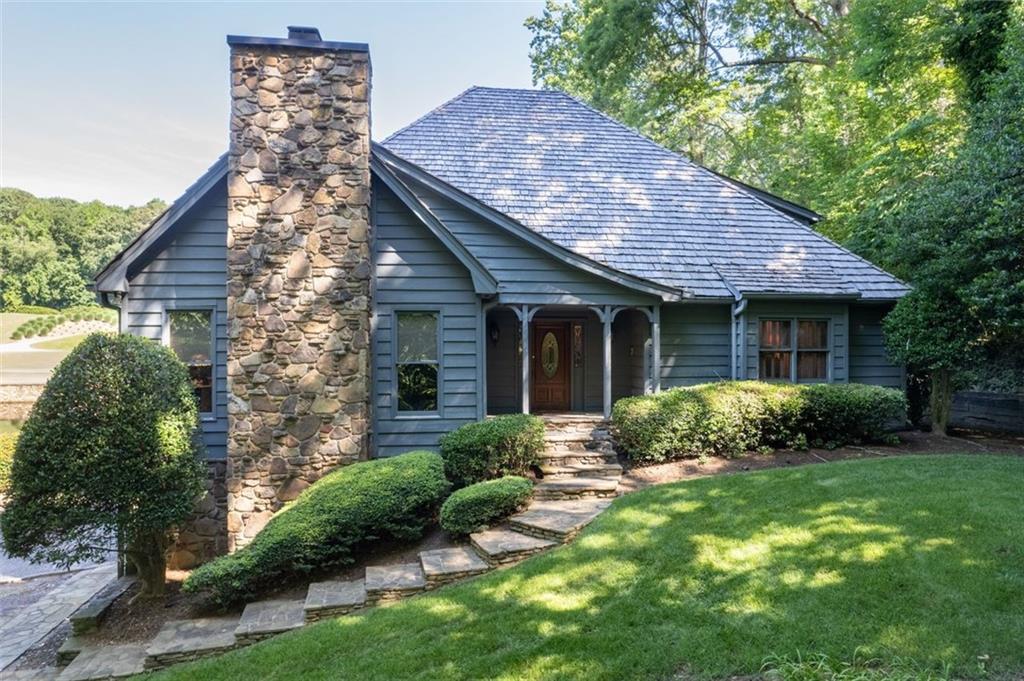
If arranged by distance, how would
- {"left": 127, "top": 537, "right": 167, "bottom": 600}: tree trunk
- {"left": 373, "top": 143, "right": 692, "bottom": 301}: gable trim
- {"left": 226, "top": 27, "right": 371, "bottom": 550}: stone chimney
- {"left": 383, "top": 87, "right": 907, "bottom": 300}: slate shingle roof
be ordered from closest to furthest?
{"left": 127, "top": 537, "right": 167, "bottom": 600}: tree trunk → {"left": 226, "top": 27, "right": 371, "bottom": 550}: stone chimney → {"left": 373, "top": 143, "right": 692, "bottom": 301}: gable trim → {"left": 383, "top": 87, "right": 907, "bottom": 300}: slate shingle roof

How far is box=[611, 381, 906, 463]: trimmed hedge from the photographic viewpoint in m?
7.69

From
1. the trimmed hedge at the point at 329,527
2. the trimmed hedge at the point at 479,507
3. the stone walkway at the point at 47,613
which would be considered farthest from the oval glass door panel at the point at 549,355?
the stone walkway at the point at 47,613

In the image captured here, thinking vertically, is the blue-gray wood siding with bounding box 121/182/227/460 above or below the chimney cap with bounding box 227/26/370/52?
below

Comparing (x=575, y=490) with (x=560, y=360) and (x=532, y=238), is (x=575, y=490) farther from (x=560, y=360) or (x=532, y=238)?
(x=560, y=360)

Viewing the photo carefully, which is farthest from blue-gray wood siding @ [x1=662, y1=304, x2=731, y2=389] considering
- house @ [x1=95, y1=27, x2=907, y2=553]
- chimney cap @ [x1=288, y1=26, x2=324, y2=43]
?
chimney cap @ [x1=288, y1=26, x2=324, y2=43]

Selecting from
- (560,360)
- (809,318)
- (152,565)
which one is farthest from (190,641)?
(809,318)

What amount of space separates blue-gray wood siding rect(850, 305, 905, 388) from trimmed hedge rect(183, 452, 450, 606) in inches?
342

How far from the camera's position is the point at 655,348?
919cm

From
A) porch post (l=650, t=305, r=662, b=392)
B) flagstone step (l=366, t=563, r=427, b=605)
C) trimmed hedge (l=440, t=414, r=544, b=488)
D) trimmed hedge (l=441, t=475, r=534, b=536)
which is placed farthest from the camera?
porch post (l=650, t=305, r=662, b=392)

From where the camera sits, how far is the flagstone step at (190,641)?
4.61 metres

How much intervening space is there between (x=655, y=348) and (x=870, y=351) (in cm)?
474

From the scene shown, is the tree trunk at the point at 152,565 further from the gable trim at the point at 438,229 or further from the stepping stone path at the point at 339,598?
the gable trim at the point at 438,229

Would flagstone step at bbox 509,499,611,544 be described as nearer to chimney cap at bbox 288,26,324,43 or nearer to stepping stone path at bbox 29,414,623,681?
stepping stone path at bbox 29,414,623,681

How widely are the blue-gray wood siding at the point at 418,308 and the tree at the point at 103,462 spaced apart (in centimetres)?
257
